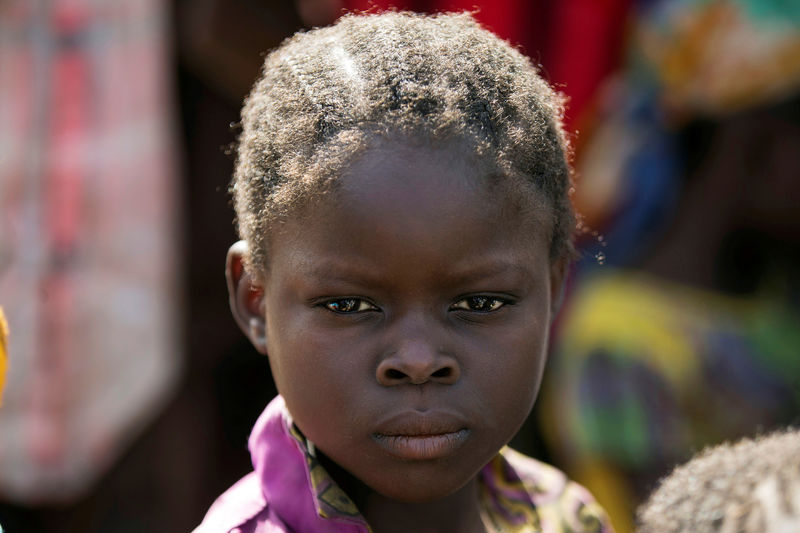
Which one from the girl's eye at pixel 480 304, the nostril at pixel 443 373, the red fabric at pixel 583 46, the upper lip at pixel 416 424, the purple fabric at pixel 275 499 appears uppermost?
the red fabric at pixel 583 46

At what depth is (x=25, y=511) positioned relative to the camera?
12.1ft

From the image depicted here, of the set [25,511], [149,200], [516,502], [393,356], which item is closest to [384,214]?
[393,356]

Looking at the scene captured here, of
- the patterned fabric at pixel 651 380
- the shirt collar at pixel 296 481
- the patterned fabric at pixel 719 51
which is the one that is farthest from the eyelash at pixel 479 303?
the patterned fabric at pixel 719 51

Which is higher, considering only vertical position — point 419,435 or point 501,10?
point 501,10

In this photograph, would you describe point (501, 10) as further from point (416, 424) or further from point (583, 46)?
point (416, 424)

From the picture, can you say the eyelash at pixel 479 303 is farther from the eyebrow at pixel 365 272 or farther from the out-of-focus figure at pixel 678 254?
the out-of-focus figure at pixel 678 254

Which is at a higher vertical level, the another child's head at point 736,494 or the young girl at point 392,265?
the young girl at point 392,265

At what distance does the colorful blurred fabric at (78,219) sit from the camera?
10.6 feet

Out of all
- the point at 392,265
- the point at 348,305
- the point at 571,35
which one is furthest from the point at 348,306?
the point at 571,35

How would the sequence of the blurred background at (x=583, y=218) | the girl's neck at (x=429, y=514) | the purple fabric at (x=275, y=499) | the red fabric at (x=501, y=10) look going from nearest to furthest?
1. the purple fabric at (x=275, y=499)
2. the girl's neck at (x=429, y=514)
3. the red fabric at (x=501, y=10)
4. the blurred background at (x=583, y=218)

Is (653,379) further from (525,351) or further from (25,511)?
(25,511)

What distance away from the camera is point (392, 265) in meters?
1.43

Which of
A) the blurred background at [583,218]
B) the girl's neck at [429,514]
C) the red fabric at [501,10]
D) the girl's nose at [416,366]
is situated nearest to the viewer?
the girl's nose at [416,366]

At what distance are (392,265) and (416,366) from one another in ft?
0.48
